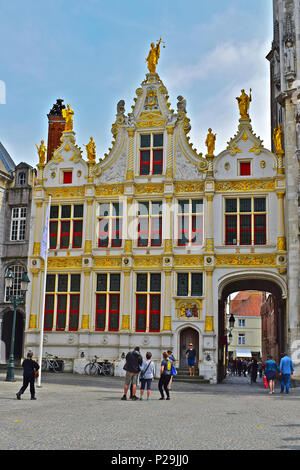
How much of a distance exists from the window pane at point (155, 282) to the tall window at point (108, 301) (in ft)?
6.11

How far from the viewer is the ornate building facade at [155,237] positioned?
30.2 m

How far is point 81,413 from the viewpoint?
13.7m

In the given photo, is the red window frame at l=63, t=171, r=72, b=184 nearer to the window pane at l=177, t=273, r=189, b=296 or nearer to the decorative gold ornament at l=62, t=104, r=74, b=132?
the decorative gold ornament at l=62, t=104, r=74, b=132

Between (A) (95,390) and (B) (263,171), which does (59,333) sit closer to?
(A) (95,390)

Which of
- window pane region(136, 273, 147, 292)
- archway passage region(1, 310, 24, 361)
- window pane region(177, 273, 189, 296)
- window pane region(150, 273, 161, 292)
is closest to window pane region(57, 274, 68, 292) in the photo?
archway passage region(1, 310, 24, 361)

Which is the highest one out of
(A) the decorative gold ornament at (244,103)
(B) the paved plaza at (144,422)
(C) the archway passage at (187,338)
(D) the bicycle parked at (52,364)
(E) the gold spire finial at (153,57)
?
(E) the gold spire finial at (153,57)

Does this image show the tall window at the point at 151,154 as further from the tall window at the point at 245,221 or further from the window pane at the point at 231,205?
the tall window at the point at 245,221

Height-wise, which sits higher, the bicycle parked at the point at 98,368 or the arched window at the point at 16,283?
the arched window at the point at 16,283

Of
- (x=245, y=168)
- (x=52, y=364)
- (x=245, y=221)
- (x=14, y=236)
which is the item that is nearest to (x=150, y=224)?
(x=245, y=221)

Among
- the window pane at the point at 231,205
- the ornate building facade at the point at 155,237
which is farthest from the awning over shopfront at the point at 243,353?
the window pane at the point at 231,205

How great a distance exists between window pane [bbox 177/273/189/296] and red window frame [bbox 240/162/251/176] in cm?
635

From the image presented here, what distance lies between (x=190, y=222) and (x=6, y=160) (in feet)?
42.4

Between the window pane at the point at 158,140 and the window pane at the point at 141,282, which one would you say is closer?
the window pane at the point at 141,282
